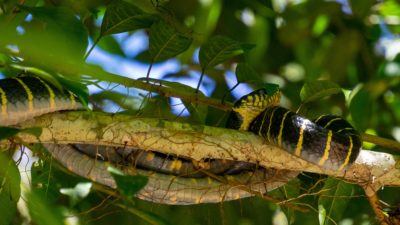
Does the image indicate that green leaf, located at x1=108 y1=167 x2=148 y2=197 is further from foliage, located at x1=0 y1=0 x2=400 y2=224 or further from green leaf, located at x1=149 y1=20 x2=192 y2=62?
green leaf, located at x1=149 y1=20 x2=192 y2=62

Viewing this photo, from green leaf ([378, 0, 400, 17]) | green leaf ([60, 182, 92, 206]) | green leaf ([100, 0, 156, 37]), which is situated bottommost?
green leaf ([60, 182, 92, 206])

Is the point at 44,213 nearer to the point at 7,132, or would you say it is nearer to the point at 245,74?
the point at 7,132

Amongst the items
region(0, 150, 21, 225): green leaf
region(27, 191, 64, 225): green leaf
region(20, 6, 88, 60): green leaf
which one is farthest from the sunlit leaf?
region(27, 191, 64, 225): green leaf

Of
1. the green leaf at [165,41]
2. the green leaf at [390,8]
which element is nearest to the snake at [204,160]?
the green leaf at [165,41]

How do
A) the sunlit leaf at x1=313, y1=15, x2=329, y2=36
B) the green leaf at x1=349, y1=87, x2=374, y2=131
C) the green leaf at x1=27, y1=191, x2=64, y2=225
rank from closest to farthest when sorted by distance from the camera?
1. the green leaf at x1=27, y1=191, x2=64, y2=225
2. the green leaf at x1=349, y1=87, x2=374, y2=131
3. the sunlit leaf at x1=313, y1=15, x2=329, y2=36

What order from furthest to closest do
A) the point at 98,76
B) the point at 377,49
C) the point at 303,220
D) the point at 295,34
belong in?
the point at 377,49 < the point at 295,34 < the point at 303,220 < the point at 98,76

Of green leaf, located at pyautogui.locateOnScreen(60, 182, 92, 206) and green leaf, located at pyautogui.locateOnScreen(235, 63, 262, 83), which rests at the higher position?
green leaf, located at pyautogui.locateOnScreen(235, 63, 262, 83)

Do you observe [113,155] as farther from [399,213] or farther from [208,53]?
[399,213]

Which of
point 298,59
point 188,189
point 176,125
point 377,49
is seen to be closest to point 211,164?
point 188,189
